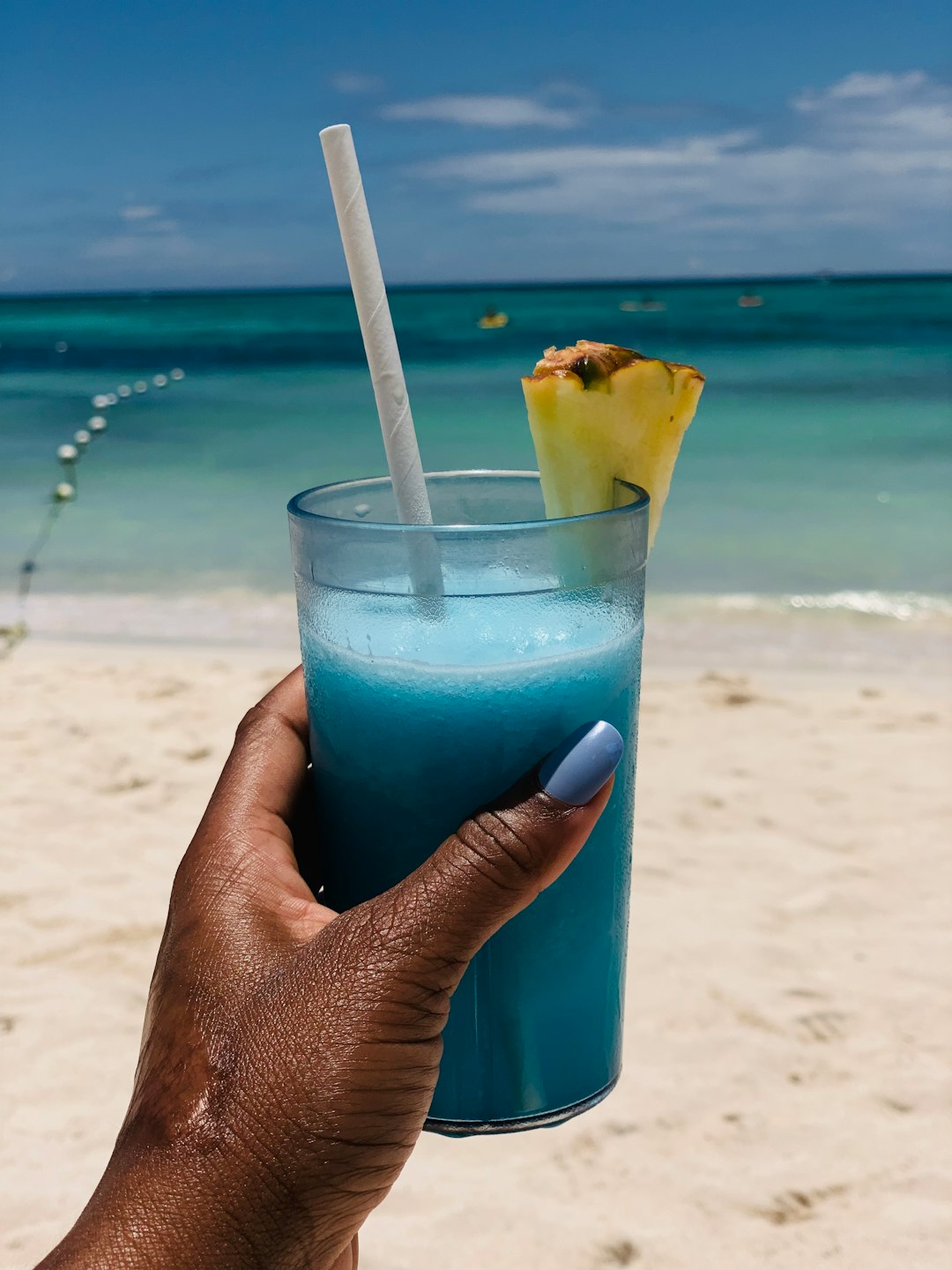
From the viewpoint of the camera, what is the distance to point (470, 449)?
1304cm

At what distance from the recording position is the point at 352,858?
4.01 feet

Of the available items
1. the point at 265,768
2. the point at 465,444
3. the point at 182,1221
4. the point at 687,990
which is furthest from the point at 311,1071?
the point at 465,444

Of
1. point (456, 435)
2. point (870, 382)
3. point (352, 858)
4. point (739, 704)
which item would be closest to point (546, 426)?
point (352, 858)

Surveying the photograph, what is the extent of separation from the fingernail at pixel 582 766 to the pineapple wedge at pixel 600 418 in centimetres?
23

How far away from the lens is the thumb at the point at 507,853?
1.06 meters

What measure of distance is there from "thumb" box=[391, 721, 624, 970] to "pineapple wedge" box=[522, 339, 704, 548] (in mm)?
243

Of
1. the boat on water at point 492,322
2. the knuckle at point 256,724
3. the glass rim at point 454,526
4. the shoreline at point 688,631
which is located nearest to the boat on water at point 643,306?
the boat on water at point 492,322

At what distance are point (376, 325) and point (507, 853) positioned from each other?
0.53 m

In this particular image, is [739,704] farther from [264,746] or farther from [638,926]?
[264,746]

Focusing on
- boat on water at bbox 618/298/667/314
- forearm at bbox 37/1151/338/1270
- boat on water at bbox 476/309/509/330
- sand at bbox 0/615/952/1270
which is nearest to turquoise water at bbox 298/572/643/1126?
forearm at bbox 37/1151/338/1270

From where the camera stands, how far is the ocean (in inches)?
301

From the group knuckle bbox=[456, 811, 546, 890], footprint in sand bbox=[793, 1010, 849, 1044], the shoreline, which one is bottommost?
footprint in sand bbox=[793, 1010, 849, 1044]

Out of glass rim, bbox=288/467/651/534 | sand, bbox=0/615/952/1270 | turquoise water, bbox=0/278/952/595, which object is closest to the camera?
glass rim, bbox=288/467/651/534

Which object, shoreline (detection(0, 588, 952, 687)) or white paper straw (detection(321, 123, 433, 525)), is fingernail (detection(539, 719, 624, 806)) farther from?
shoreline (detection(0, 588, 952, 687))
